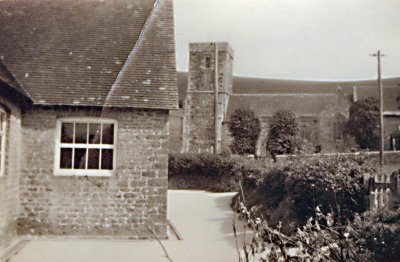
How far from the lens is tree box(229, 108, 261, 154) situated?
108 feet

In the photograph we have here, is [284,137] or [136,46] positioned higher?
[136,46]

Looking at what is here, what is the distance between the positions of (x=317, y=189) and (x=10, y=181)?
682 cm

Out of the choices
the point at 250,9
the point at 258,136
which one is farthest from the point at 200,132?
the point at 250,9

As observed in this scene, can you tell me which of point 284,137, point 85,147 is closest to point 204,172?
point 284,137

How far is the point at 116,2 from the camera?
1280 cm

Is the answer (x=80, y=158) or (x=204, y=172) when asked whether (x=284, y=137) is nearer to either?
(x=204, y=172)

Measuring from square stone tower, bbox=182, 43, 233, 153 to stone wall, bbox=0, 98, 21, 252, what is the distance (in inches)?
1278

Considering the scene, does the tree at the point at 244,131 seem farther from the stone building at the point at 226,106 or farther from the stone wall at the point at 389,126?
the stone wall at the point at 389,126

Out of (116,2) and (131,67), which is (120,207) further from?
(116,2)

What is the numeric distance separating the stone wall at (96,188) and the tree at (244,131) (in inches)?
856

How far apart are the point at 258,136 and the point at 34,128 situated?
25074mm

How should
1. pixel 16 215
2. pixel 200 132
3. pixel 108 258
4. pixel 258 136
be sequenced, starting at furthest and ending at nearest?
pixel 200 132 → pixel 258 136 → pixel 16 215 → pixel 108 258

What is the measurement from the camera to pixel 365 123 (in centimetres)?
3438

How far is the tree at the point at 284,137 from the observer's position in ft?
64.1
